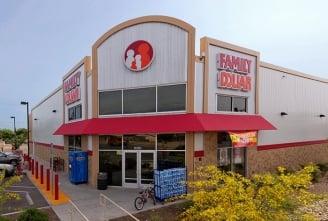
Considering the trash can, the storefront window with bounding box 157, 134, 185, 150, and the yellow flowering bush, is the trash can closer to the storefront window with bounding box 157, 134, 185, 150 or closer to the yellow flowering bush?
the storefront window with bounding box 157, 134, 185, 150

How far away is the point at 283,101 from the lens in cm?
2633

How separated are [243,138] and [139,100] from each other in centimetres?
631

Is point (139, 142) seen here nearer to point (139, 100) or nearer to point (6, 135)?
point (139, 100)

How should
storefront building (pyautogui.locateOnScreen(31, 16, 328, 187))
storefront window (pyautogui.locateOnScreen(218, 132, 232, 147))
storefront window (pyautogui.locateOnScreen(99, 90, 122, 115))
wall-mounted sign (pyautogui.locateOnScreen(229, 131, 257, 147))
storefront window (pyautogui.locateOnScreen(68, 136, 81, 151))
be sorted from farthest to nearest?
storefront window (pyautogui.locateOnScreen(68, 136, 81, 151)) → storefront window (pyautogui.locateOnScreen(99, 90, 122, 115)) → storefront window (pyautogui.locateOnScreen(218, 132, 232, 147)) → wall-mounted sign (pyautogui.locateOnScreen(229, 131, 257, 147)) → storefront building (pyautogui.locateOnScreen(31, 16, 328, 187))

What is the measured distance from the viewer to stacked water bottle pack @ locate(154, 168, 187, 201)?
16641mm

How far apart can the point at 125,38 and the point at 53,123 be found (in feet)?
66.7

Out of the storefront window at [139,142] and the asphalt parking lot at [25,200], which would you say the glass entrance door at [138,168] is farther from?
the asphalt parking lot at [25,200]

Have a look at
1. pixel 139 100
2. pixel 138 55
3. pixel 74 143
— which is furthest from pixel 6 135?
pixel 138 55

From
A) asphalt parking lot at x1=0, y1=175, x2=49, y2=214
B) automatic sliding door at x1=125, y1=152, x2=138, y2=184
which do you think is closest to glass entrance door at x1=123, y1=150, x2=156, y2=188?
automatic sliding door at x1=125, y1=152, x2=138, y2=184

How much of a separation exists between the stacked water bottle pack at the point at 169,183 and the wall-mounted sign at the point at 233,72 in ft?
18.3

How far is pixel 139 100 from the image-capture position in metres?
20.1

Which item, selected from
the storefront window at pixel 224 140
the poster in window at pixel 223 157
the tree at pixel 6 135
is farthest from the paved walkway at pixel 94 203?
the tree at pixel 6 135

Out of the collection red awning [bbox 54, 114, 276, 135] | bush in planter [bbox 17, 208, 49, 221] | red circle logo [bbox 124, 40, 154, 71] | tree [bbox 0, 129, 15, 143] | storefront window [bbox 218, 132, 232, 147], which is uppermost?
red circle logo [bbox 124, 40, 154, 71]

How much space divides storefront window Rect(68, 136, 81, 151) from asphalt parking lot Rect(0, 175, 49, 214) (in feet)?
13.9
